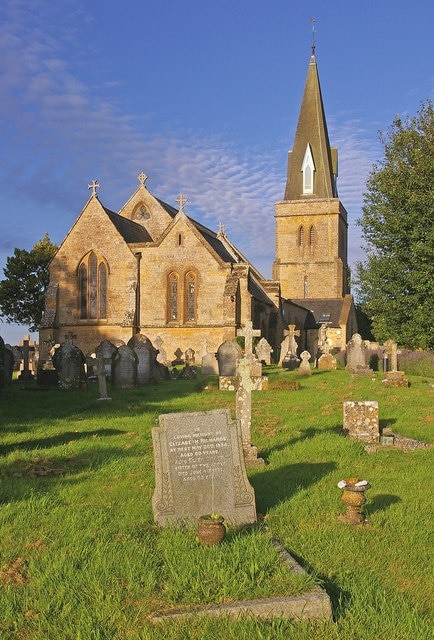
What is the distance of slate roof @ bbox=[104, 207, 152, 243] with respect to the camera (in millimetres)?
37969

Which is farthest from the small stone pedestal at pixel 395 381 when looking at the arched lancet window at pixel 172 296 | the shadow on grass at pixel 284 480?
the arched lancet window at pixel 172 296

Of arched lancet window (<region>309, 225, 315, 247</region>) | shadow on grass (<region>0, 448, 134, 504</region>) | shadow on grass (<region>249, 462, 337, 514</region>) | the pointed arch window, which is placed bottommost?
shadow on grass (<region>249, 462, 337, 514</region>)

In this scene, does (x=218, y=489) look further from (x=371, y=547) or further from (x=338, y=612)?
(x=338, y=612)

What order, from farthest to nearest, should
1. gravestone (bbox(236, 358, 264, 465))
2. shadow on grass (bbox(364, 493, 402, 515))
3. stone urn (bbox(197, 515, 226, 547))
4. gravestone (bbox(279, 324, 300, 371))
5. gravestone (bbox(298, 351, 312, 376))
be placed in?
gravestone (bbox(279, 324, 300, 371)), gravestone (bbox(298, 351, 312, 376)), gravestone (bbox(236, 358, 264, 465)), shadow on grass (bbox(364, 493, 402, 515)), stone urn (bbox(197, 515, 226, 547))

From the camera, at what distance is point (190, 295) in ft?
120

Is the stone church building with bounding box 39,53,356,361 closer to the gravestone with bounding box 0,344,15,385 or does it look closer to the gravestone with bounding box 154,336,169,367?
the gravestone with bounding box 154,336,169,367

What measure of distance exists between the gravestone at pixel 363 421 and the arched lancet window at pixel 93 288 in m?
27.0

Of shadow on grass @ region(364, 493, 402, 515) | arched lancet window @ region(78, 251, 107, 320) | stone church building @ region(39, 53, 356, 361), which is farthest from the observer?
arched lancet window @ region(78, 251, 107, 320)

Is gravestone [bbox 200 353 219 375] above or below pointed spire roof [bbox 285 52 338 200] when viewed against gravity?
below

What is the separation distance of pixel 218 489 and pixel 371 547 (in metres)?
1.64

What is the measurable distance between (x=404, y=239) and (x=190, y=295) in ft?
48.8

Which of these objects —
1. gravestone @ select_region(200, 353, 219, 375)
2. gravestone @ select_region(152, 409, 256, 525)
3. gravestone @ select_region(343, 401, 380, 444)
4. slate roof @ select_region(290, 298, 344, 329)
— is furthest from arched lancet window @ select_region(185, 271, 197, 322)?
gravestone @ select_region(152, 409, 256, 525)

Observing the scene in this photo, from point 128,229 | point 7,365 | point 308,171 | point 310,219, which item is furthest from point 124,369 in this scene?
point 308,171

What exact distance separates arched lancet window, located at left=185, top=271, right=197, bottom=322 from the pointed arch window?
2712cm
